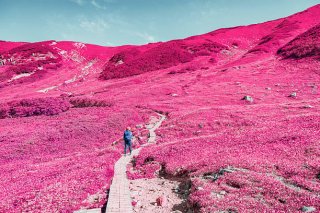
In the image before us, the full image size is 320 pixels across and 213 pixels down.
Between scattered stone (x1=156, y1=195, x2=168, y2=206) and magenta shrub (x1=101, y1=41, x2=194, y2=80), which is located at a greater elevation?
magenta shrub (x1=101, y1=41, x2=194, y2=80)

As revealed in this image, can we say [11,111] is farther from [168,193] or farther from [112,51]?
[112,51]

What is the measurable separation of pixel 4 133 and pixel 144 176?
28326 millimetres

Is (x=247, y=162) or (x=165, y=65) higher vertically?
(x=165, y=65)

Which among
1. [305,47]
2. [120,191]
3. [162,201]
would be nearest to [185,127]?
[120,191]

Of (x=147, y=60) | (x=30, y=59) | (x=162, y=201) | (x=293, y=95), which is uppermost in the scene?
(x=30, y=59)

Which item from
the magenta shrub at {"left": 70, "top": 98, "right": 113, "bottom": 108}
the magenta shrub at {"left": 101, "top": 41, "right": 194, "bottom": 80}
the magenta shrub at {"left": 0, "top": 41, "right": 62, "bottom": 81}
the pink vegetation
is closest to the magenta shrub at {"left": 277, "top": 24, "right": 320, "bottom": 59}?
the pink vegetation

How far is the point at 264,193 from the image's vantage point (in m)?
13.7

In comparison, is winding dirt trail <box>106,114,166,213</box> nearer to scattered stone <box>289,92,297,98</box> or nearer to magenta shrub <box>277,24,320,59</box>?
scattered stone <box>289,92,297,98</box>

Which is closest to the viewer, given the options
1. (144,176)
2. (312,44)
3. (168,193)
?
(168,193)

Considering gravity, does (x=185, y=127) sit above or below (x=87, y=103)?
below

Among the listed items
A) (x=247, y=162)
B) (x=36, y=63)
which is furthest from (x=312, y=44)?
(x=36, y=63)

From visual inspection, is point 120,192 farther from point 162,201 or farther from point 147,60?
point 147,60

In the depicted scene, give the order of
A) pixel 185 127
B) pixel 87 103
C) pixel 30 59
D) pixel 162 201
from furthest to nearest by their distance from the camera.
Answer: pixel 30 59
pixel 87 103
pixel 185 127
pixel 162 201

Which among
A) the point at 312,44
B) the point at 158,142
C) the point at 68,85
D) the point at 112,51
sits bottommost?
the point at 158,142
